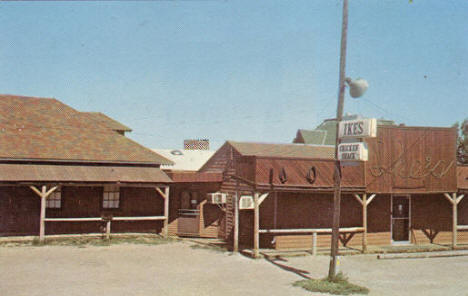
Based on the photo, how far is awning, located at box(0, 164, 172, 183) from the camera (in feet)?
60.2

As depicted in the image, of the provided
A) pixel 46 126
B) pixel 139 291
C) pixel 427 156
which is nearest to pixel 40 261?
pixel 139 291

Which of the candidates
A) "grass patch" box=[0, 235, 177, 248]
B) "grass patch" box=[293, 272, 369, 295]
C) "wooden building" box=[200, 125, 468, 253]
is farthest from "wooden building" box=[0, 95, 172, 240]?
"grass patch" box=[293, 272, 369, 295]

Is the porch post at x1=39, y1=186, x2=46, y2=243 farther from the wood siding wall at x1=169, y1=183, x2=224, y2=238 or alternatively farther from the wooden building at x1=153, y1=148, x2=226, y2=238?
the wood siding wall at x1=169, y1=183, x2=224, y2=238

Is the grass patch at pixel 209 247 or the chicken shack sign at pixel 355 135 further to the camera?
the grass patch at pixel 209 247

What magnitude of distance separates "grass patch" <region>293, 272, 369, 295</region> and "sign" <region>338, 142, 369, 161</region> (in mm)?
3184

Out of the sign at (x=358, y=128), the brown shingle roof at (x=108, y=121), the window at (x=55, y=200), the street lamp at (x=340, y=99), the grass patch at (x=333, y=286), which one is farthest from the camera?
the brown shingle roof at (x=108, y=121)

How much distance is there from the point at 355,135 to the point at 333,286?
396 centimetres

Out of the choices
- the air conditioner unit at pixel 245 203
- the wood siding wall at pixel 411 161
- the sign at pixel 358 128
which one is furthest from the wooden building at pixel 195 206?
the sign at pixel 358 128

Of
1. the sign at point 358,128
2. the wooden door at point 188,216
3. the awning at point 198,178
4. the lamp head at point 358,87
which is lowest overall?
the wooden door at point 188,216

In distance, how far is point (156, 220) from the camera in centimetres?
2233

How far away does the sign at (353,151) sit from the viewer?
39.4 ft

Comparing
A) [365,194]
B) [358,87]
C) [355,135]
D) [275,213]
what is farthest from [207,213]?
[358,87]

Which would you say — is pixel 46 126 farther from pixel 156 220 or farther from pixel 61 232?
pixel 156 220

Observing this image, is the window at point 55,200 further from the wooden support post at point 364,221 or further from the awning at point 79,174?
the wooden support post at point 364,221
